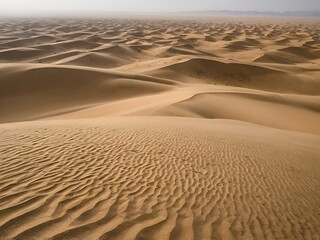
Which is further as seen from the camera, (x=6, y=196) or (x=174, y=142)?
(x=174, y=142)

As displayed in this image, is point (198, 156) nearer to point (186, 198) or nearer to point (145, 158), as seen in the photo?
point (145, 158)

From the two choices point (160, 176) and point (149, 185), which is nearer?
point (149, 185)

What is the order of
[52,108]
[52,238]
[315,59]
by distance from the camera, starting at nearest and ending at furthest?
[52,238] → [52,108] → [315,59]

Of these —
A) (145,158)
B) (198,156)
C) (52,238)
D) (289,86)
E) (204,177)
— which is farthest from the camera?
(289,86)

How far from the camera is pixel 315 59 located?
1428 inches

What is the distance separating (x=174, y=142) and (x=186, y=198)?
2650 mm

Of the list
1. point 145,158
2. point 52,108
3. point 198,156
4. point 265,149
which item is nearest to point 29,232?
point 145,158

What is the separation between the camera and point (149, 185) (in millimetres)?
4992

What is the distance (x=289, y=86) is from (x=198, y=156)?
19773 millimetres

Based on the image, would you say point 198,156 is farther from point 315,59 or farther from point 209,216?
point 315,59

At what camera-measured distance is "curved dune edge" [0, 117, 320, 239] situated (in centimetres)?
389

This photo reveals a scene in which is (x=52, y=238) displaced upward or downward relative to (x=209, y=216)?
upward

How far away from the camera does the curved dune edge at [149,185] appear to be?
12.8 feet

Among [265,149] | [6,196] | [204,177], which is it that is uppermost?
[6,196]
